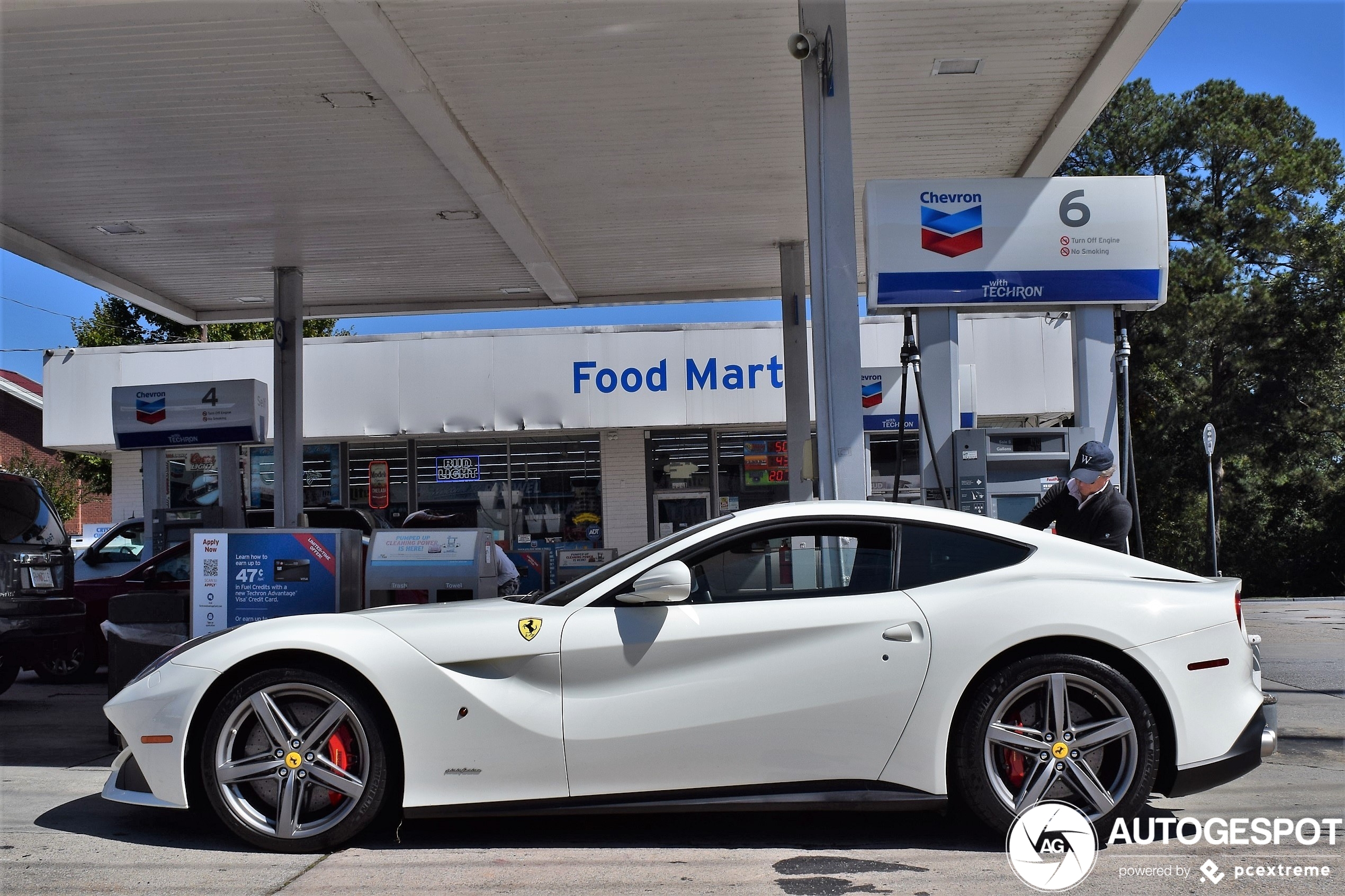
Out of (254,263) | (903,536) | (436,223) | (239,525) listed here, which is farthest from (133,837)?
(254,263)

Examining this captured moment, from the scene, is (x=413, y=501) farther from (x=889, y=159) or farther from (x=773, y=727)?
(x=773, y=727)

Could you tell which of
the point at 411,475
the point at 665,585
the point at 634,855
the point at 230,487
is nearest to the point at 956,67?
the point at 665,585

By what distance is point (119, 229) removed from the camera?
1223cm

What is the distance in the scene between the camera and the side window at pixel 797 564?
4.31 m

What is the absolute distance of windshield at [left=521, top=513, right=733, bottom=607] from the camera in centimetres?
437

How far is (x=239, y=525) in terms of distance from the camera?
A: 10727 mm

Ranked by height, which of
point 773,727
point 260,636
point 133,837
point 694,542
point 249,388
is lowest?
point 133,837

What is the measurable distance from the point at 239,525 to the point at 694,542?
773cm

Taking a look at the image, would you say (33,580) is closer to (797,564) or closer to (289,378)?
(289,378)

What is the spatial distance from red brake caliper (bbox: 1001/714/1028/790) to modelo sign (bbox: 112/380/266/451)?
978cm

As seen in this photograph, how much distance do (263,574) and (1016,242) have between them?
5.58m

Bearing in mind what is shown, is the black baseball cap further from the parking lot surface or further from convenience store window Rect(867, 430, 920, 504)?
convenience store window Rect(867, 430, 920, 504)

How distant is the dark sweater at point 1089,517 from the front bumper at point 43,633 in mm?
7600

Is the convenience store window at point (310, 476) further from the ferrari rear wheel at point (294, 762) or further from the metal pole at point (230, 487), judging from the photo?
the ferrari rear wheel at point (294, 762)
